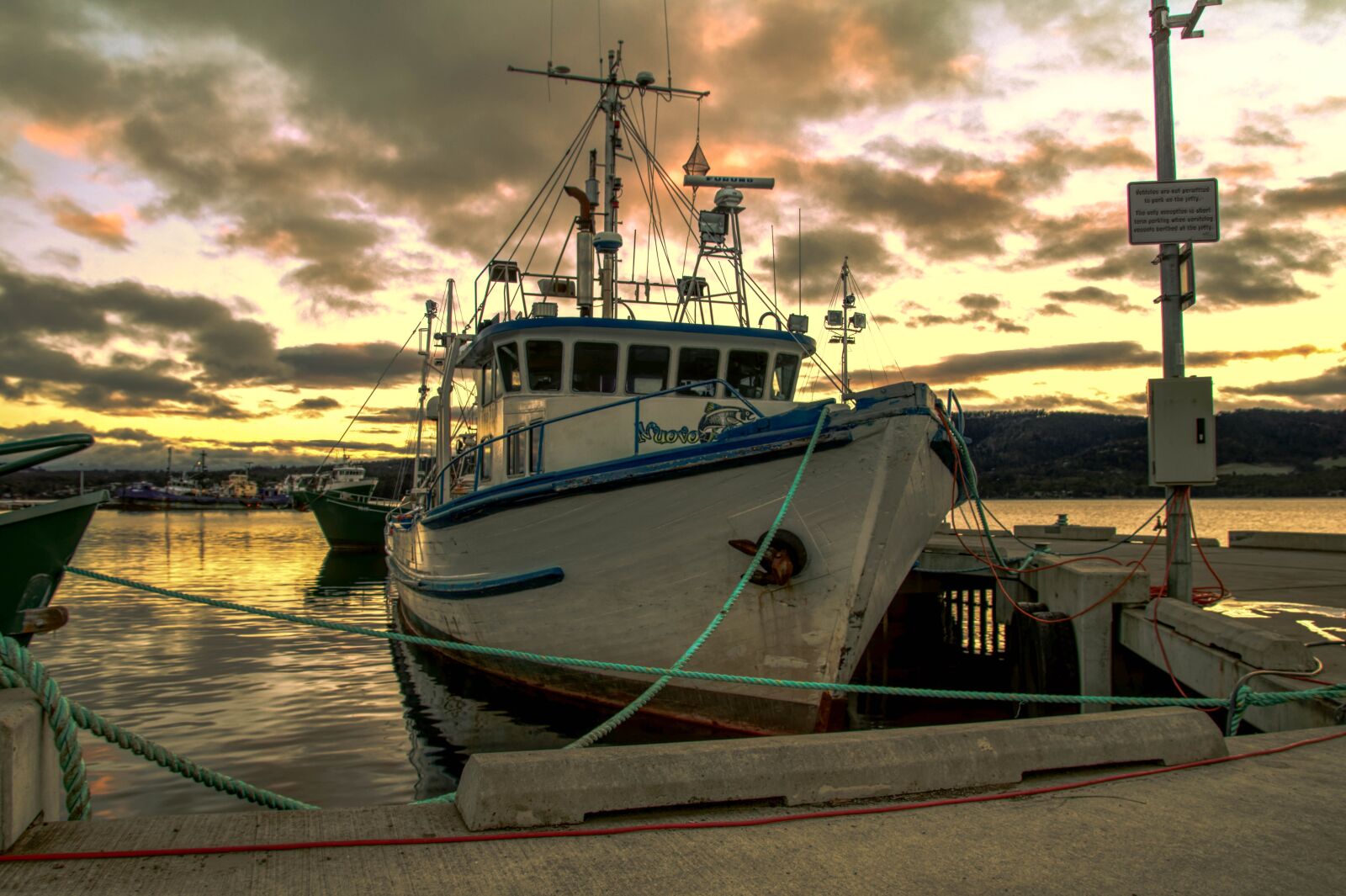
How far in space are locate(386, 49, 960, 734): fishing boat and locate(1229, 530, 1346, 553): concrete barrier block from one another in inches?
516

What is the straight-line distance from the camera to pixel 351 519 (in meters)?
39.1

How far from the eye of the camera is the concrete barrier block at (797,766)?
10.9ft

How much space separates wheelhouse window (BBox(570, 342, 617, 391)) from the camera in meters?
10.2

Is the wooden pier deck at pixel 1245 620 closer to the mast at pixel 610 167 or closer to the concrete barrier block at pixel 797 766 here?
the concrete barrier block at pixel 797 766

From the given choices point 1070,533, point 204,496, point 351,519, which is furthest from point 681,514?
point 204,496

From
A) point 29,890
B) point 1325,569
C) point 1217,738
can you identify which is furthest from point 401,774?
point 1325,569

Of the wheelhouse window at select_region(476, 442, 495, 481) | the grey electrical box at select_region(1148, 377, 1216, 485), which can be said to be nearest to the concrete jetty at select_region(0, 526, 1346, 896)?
the grey electrical box at select_region(1148, 377, 1216, 485)

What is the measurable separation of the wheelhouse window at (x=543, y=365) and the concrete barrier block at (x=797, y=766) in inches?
274

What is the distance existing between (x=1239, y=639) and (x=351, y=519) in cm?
3748

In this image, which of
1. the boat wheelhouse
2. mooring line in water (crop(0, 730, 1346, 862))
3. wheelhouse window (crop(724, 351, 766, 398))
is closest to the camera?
mooring line in water (crop(0, 730, 1346, 862))

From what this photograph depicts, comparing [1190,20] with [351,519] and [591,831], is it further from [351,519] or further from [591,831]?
[351,519]

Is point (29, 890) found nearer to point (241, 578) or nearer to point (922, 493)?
point (922, 493)

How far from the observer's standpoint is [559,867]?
295 centimetres

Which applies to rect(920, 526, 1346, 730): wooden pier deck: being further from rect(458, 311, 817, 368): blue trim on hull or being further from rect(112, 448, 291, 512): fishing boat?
rect(112, 448, 291, 512): fishing boat
